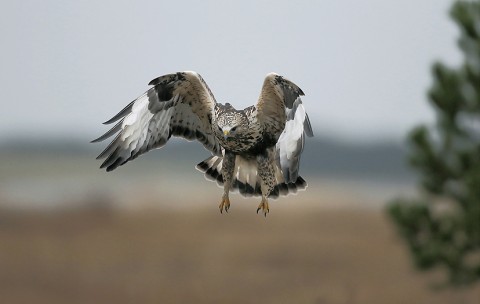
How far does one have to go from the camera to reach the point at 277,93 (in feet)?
23.9

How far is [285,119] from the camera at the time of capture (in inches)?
290

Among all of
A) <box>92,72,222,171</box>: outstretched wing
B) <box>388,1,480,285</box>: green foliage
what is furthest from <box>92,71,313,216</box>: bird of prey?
<box>388,1,480,285</box>: green foliage

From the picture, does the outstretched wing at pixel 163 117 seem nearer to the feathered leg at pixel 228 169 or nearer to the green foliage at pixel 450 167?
the feathered leg at pixel 228 169

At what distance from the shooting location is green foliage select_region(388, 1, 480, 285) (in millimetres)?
20016

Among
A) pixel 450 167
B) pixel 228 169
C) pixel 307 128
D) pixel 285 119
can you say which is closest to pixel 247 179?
pixel 228 169

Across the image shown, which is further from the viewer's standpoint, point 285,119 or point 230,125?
point 285,119

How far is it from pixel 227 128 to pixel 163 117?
41.4 inches

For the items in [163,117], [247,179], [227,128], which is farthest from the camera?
[247,179]

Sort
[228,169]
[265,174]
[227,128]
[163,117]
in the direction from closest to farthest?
[227,128]
[265,174]
[228,169]
[163,117]

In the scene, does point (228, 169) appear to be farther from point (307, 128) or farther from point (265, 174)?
point (307, 128)

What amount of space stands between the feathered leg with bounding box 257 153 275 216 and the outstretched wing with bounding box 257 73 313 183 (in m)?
0.15

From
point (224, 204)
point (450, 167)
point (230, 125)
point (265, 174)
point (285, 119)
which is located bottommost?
point (224, 204)

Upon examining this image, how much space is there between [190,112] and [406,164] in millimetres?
13409

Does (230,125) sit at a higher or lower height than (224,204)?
higher
